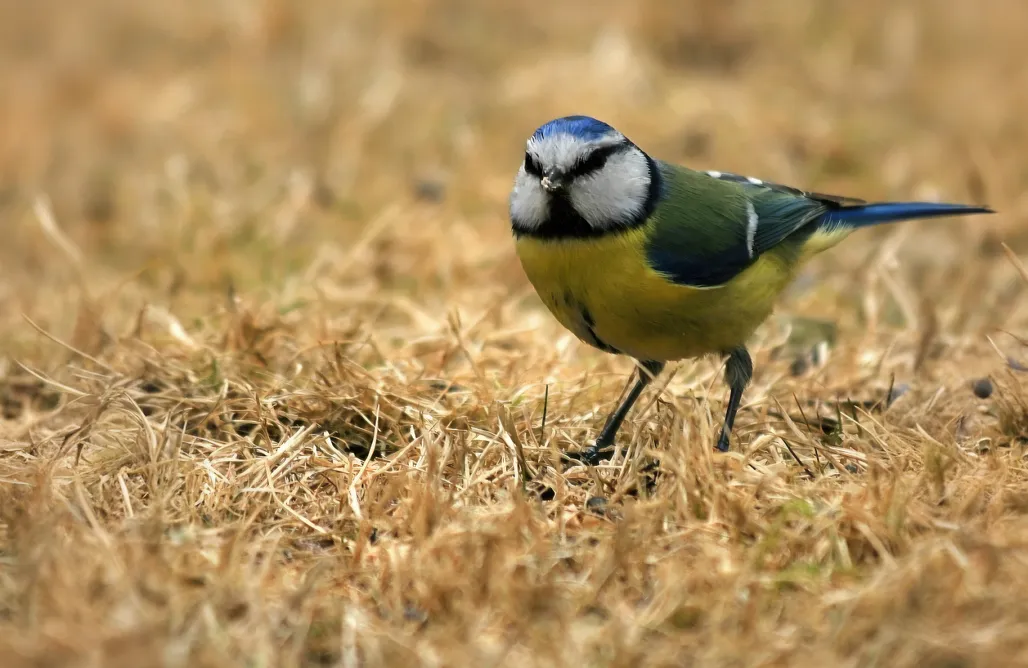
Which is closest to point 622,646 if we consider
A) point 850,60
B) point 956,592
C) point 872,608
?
point 872,608

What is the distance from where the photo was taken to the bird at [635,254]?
2975 mm

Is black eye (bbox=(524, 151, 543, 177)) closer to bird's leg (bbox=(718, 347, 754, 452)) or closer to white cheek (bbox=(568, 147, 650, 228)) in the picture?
white cheek (bbox=(568, 147, 650, 228))

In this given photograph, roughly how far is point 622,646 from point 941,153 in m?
4.78

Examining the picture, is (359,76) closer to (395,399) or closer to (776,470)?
(395,399)

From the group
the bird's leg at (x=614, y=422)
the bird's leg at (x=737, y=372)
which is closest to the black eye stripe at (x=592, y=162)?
the bird's leg at (x=614, y=422)

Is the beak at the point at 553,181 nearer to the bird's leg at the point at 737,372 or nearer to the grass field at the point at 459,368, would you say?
the grass field at the point at 459,368

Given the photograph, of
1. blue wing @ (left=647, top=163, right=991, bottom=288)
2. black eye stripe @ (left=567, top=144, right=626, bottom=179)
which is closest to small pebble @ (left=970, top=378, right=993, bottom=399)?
blue wing @ (left=647, top=163, right=991, bottom=288)

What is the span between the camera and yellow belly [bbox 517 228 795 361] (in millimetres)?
Result: 2982

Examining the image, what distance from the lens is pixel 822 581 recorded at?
2.45m

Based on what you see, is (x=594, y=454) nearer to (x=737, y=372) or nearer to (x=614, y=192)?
(x=737, y=372)

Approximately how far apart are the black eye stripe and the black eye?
81 mm

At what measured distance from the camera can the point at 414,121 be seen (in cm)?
652

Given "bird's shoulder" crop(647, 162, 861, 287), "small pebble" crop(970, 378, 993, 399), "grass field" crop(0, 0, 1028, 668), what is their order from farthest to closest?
"small pebble" crop(970, 378, 993, 399) < "bird's shoulder" crop(647, 162, 861, 287) < "grass field" crop(0, 0, 1028, 668)

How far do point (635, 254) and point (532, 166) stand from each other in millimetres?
349
